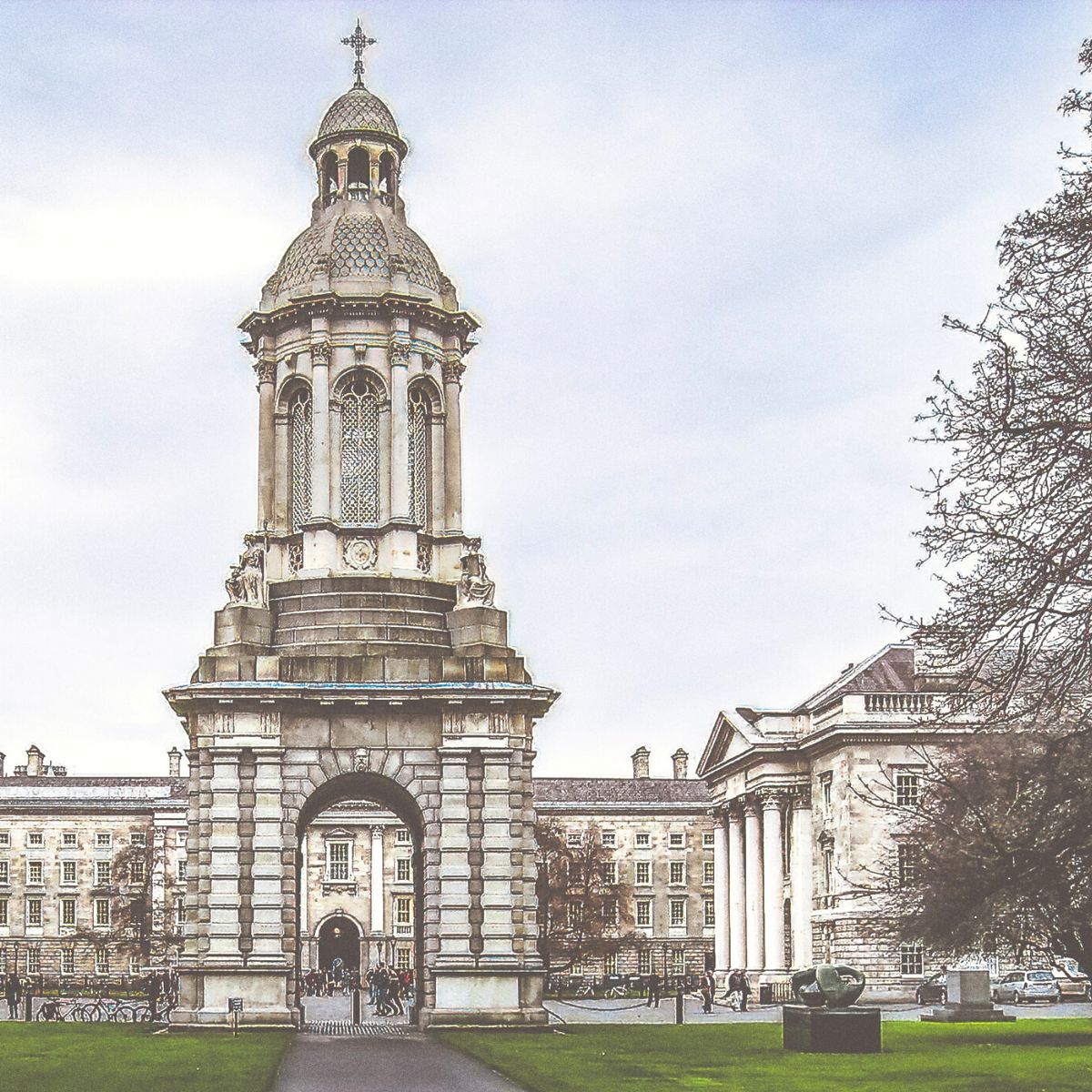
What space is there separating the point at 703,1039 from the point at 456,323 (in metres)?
16.4

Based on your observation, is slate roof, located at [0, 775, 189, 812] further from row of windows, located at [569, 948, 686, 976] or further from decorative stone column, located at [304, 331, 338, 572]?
decorative stone column, located at [304, 331, 338, 572]

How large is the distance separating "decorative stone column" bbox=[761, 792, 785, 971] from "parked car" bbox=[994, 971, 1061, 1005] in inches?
435

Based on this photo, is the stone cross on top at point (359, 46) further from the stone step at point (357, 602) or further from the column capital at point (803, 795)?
the column capital at point (803, 795)

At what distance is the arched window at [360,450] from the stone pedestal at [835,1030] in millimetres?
14662

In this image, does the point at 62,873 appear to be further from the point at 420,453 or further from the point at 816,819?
the point at 420,453

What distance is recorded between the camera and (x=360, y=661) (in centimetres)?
3906

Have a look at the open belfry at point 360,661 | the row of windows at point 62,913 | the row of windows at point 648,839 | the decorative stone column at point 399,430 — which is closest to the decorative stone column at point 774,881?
the row of windows at point 648,839

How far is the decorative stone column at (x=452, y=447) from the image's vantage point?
42.4 meters

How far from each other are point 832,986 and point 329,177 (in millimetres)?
22024

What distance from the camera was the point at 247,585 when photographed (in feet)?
131

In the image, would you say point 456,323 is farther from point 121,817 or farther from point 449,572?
point 121,817

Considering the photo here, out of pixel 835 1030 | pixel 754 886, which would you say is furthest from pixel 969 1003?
pixel 754 886

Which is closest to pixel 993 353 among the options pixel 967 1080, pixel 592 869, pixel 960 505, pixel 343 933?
pixel 960 505

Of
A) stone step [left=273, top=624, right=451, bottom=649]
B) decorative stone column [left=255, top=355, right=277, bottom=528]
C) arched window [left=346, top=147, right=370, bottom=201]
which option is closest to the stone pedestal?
stone step [left=273, top=624, right=451, bottom=649]
